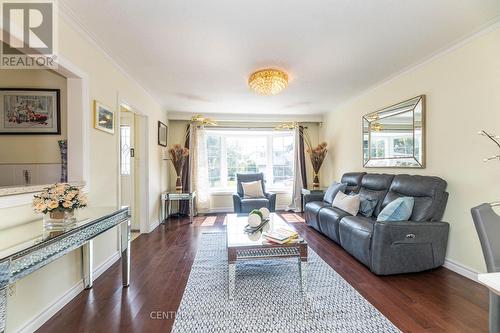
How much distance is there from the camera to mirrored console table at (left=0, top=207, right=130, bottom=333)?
1.02 meters

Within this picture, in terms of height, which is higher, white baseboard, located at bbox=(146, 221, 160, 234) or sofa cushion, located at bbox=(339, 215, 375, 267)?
sofa cushion, located at bbox=(339, 215, 375, 267)

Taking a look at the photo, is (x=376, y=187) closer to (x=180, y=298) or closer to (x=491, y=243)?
(x=491, y=243)

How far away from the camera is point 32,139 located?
222 cm

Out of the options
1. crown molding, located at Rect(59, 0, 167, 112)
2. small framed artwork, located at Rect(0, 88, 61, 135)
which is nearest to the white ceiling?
crown molding, located at Rect(59, 0, 167, 112)

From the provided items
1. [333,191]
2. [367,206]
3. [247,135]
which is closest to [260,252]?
[367,206]

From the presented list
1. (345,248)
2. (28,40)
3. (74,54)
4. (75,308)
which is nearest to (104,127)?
(74,54)

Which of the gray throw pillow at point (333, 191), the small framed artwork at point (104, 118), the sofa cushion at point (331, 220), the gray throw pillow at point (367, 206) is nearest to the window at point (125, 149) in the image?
the small framed artwork at point (104, 118)

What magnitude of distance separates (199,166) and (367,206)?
359 centimetres

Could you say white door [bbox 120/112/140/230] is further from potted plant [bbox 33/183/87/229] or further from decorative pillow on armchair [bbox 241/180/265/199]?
potted plant [bbox 33/183/87/229]

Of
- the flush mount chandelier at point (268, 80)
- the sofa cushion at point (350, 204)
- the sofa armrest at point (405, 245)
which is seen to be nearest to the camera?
the sofa armrest at point (405, 245)

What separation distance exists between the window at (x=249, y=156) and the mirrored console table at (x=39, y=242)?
12.0ft

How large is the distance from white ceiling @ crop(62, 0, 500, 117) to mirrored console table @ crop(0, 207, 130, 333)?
1.67 metres

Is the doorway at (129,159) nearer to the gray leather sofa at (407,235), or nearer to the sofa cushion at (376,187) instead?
the gray leather sofa at (407,235)

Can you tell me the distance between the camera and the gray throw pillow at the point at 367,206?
3.17 meters
